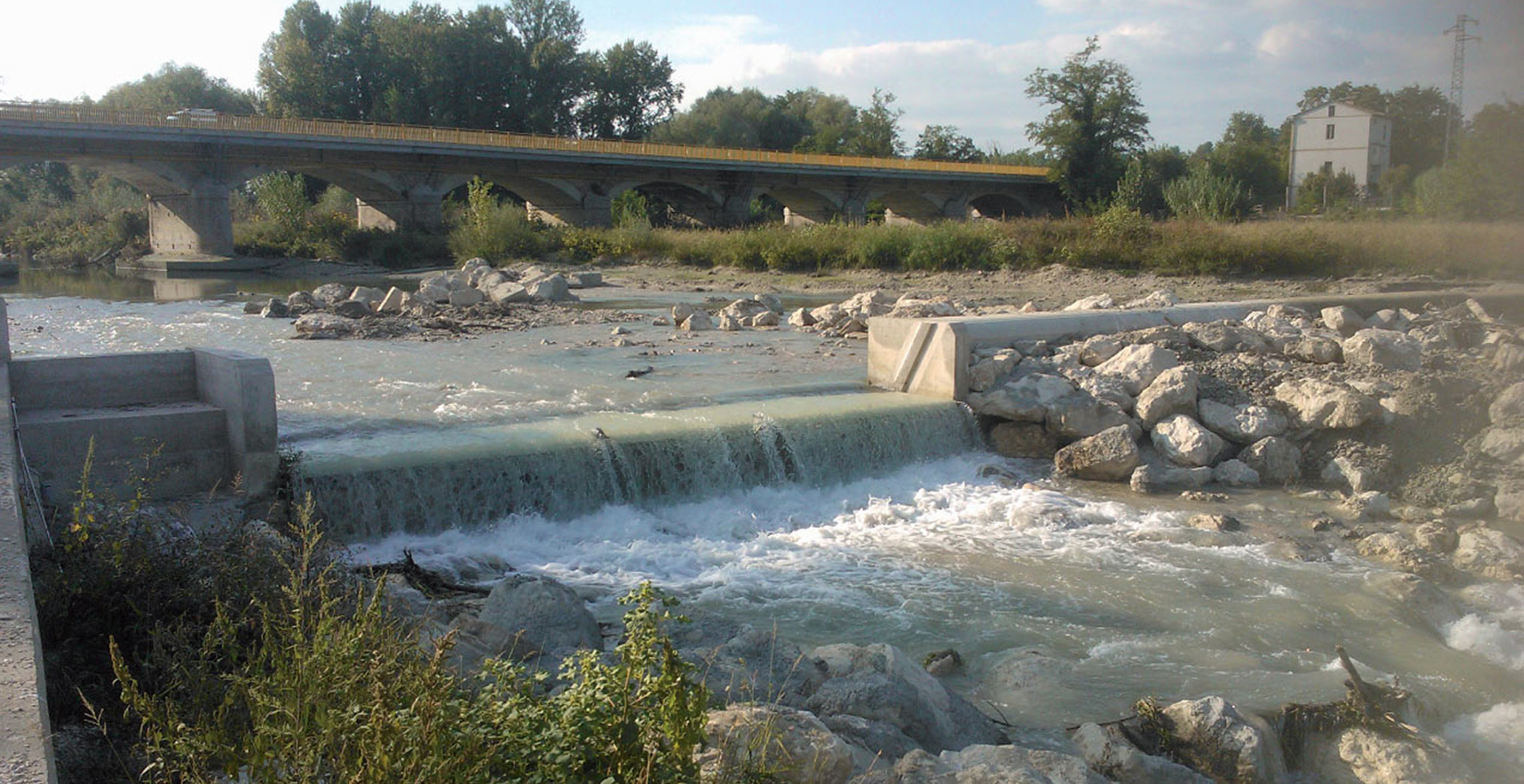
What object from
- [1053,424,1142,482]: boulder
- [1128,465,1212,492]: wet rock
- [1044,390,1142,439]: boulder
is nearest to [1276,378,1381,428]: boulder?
[1128,465,1212,492]: wet rock

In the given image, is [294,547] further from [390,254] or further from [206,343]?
[390,254]

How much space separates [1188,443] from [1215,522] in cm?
163

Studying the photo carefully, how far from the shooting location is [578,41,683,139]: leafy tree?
7469 cm

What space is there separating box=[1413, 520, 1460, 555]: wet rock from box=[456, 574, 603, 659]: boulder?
5.90 meters

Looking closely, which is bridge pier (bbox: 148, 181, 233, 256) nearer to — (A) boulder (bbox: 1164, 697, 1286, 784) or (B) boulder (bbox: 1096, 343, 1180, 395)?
(B) boulder (bbox: 1096, 343, 1180, 395)

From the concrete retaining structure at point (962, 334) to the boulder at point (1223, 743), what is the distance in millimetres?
6627

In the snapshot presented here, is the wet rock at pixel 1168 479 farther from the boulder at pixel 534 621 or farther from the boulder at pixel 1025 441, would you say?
the boulder at pixel 534 621

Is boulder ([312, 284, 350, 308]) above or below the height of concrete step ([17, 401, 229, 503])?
above

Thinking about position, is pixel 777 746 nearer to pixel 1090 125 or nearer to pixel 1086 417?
pixel 1086 417

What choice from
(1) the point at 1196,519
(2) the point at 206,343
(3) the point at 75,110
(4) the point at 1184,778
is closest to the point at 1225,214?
(1) the point at 1196,519

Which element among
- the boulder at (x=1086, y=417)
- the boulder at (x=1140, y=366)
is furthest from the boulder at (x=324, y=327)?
the boulder at (x=1140, y=366)

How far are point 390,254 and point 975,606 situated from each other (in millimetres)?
39802

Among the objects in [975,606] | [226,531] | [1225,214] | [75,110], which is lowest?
[975,606]

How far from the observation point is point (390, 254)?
1689 inches
